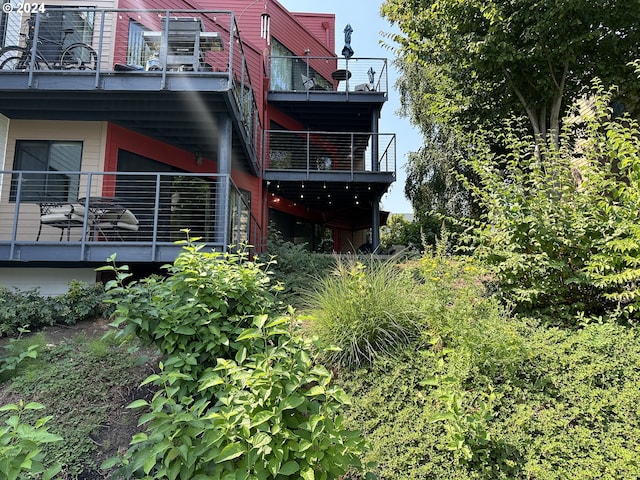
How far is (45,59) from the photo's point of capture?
7.17 metres

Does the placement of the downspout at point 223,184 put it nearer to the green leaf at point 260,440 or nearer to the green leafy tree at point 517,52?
the green leafy tree at point 517,52

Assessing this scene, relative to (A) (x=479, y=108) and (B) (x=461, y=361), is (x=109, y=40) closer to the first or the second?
(A) (x=479, y=108)

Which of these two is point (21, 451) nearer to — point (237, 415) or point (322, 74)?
point (237, 415)

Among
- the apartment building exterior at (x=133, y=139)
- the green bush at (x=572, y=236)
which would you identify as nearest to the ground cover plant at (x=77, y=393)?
the apartment building exterior at (x=133, y=139)

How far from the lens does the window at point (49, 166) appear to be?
24.2 ft

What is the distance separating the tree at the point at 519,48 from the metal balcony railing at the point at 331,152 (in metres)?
2.18

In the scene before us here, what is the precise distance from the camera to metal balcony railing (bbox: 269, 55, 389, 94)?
39.6 feet

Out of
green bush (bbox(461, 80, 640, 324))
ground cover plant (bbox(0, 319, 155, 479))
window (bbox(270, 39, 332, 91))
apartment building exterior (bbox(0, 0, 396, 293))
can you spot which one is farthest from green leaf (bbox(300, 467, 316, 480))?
window (bbox(270, 39, 332, 91))

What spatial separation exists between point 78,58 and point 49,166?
211 cm

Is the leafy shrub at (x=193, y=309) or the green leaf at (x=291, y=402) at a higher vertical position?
the leafy shrub at (x=193, y=309)

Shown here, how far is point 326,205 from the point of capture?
14.1 m

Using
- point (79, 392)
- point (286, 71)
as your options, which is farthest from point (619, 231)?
point (286, 71)

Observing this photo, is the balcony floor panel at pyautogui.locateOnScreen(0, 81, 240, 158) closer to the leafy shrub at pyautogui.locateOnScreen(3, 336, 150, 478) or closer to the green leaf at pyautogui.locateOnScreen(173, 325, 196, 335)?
the leafy shrub at pyautogui.locateOnScreen(3, 336, 150, 478)

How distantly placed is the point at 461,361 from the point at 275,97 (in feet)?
35.1
